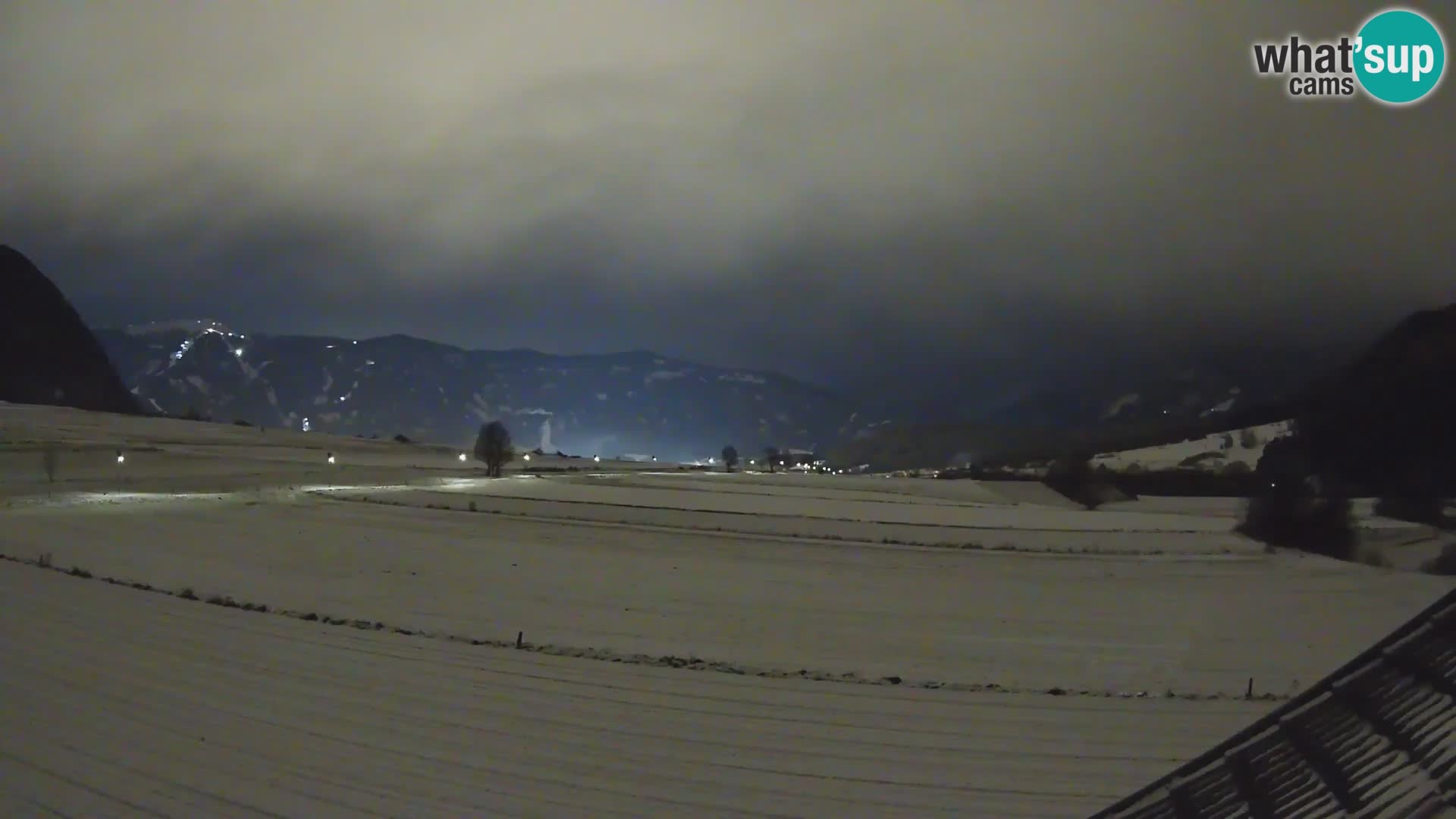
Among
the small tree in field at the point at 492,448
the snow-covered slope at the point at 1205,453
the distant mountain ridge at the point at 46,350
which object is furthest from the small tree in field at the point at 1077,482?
the distant mountain ridge at the point at 46,350

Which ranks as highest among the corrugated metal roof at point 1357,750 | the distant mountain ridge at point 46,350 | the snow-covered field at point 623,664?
the distant mountain ridge at point 46,350

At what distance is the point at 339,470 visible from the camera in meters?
83.0

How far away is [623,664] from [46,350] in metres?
203

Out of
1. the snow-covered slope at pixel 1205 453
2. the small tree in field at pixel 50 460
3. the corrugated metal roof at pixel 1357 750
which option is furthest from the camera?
the snow-covered slope at pixel 1205 453

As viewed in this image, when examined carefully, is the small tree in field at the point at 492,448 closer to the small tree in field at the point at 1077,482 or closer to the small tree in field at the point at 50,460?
the small tree in field at the point at 50,460

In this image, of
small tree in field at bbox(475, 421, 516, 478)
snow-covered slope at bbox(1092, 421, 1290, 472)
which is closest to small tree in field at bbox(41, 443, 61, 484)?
small tree in field at bbox(475, 421, 516, 478)

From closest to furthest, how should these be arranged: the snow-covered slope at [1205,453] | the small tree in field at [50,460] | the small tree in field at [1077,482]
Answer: the small tree in field at [50,460]
the small tree in field at [1077,482]
the snow-covered slope at [1205,453]

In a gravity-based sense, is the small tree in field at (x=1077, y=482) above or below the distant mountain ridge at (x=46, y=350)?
below

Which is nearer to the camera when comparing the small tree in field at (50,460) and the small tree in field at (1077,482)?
the small tree in field at (50,460)

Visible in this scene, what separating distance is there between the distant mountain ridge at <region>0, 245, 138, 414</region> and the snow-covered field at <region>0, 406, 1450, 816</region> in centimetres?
15140

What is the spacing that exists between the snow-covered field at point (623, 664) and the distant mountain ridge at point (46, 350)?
151 metres

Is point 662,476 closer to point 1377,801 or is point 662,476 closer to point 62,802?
point 62,802

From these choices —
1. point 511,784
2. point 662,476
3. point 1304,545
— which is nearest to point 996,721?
point 511,784

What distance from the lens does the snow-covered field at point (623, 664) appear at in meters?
10.9
